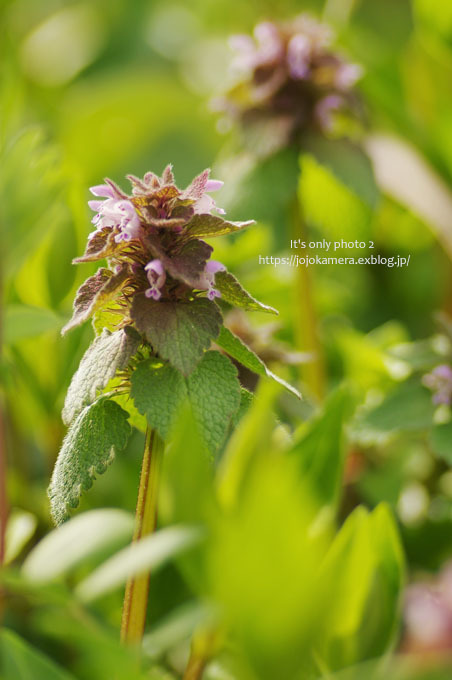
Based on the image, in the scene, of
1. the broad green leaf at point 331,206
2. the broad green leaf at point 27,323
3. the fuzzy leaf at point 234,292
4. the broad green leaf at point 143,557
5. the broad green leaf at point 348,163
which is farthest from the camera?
the broad green leaf at point 331,206

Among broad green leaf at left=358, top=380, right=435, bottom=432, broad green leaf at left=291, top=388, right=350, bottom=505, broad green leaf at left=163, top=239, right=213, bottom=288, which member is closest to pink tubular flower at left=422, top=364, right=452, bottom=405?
broad green leaf at left=358, top=380, right=435, bottom=432

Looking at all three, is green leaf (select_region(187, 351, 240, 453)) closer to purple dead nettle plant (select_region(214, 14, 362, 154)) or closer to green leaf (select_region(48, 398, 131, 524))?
green leaf (select_region(48, 398, 131, 524))

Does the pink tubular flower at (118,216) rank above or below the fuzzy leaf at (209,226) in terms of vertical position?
above

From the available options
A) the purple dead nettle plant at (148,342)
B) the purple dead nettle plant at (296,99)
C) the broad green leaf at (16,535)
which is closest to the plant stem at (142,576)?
the purple dead nettle plant at (148,342)

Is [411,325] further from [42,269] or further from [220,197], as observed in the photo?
[42,269]

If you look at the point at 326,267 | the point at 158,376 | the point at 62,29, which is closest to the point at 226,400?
the point at 158,376

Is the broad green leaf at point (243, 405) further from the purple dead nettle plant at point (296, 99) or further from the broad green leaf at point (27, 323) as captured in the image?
the purple dead nettle plant at point (296, 99)

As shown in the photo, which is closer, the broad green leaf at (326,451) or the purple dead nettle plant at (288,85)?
the broad green leaf at (326,451)

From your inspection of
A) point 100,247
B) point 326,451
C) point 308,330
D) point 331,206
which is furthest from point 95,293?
point 331,206
